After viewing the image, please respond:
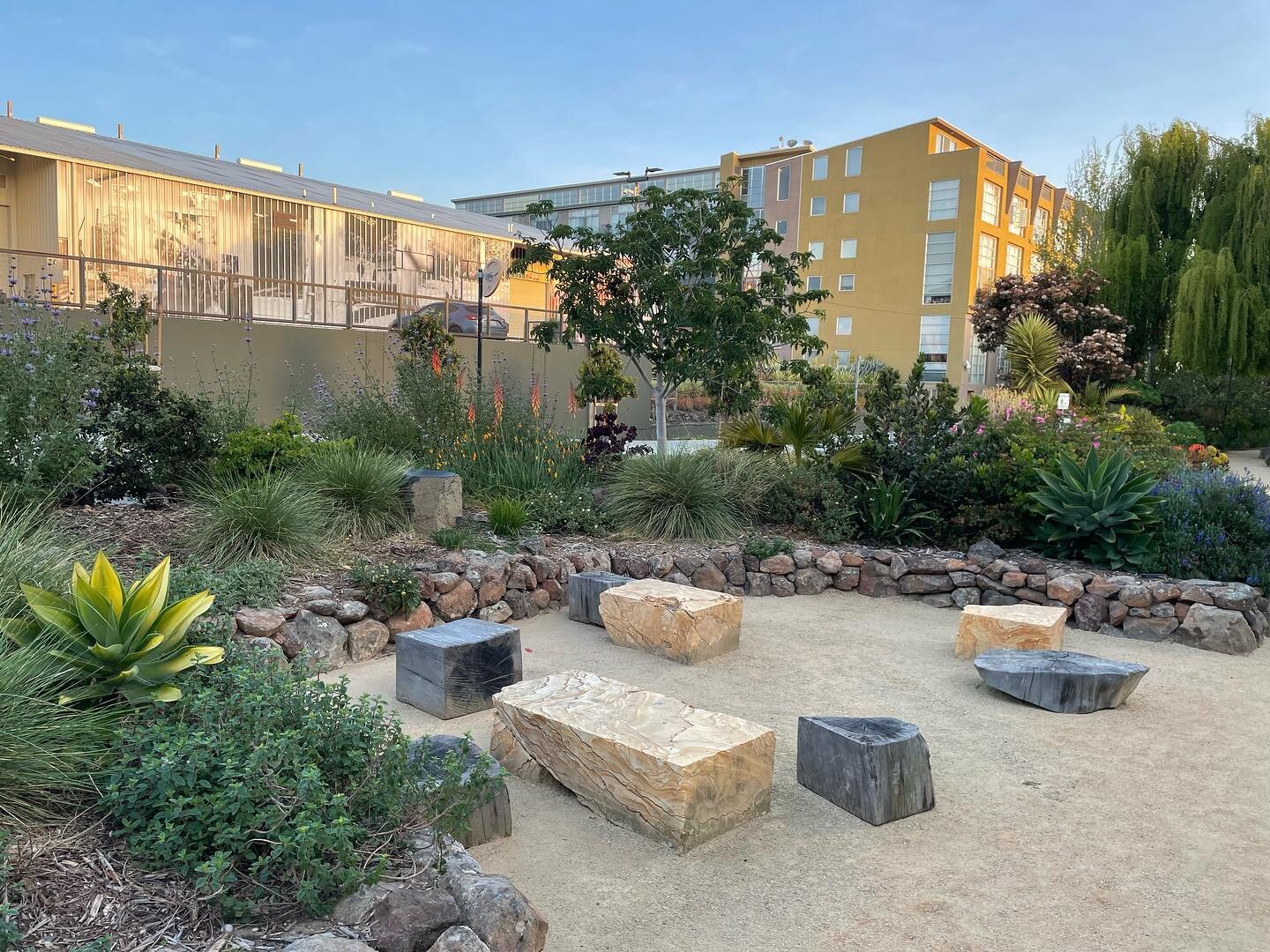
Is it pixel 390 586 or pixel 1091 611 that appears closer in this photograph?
pixel 390 586

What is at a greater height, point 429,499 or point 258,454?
point 258,454

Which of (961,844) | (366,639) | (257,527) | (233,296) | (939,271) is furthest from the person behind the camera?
(939,271)

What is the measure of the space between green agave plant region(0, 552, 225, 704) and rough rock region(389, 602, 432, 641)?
7.32 feet

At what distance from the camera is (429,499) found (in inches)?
286

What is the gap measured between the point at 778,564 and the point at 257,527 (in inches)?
163

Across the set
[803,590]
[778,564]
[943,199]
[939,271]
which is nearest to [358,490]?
[778,564]

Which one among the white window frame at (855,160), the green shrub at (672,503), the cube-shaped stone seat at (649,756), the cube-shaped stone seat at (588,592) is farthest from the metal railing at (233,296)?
the white window frame at (855,160)

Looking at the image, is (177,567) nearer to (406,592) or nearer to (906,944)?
(406,592)

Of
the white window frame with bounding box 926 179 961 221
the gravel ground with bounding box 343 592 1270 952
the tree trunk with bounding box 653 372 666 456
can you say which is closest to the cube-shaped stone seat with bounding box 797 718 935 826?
the gravel ground with bounding box 343 592 1270 952

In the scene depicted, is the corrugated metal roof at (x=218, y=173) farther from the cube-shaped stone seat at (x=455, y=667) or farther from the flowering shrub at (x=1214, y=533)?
the flowering shrub at (x=1214, y=533)

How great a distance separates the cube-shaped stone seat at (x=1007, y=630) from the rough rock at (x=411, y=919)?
441 cm

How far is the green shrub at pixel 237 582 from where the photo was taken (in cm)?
487

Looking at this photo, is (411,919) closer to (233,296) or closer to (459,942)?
(459,942)

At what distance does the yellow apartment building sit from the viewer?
4084 cm
